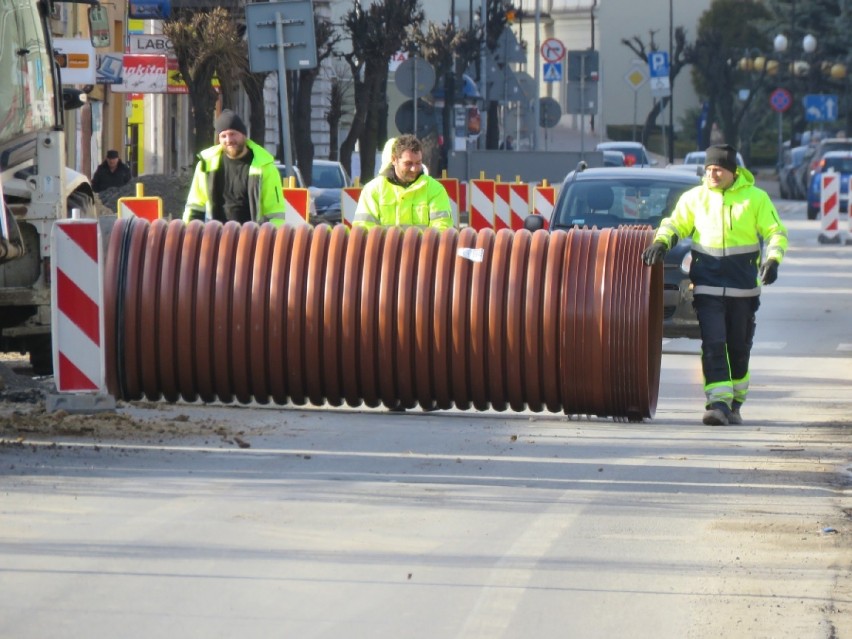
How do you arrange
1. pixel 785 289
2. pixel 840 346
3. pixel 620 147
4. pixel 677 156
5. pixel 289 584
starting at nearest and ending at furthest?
1. pixel 289 584
2. pixel 840 346
3. pixel 785 289
4. pixel 620 147
5. pixel 677 156

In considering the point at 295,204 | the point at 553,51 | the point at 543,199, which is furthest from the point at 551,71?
the point at 295,204

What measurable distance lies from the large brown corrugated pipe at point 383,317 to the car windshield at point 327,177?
86.4 feet

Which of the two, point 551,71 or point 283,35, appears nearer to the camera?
point 283,35

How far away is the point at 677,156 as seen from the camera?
10431cm

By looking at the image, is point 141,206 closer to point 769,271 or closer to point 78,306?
point 78,306

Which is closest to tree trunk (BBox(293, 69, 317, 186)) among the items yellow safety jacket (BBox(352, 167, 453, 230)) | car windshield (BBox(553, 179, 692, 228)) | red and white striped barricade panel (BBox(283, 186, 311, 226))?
red and white striped barricade panel (BBox(283, 186, 311, 226))

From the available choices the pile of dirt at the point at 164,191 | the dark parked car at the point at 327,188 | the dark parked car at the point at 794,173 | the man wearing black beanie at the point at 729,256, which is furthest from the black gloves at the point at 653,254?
the dark parked car at the point at 794,173

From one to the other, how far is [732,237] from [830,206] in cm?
2496

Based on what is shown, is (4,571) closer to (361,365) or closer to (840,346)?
(361,365)

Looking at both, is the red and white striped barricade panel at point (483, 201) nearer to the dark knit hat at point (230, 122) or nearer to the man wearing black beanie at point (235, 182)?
the man wearing black beanie at point (235, 182)

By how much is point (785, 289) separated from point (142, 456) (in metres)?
16.8

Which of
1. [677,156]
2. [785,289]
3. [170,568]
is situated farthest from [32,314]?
[677,156]

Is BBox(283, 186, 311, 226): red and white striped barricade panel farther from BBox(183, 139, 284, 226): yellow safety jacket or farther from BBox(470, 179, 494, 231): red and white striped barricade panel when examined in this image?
BBox(470, 179, 494, 231): red and white striped barricade panel

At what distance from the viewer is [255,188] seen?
1391cm
